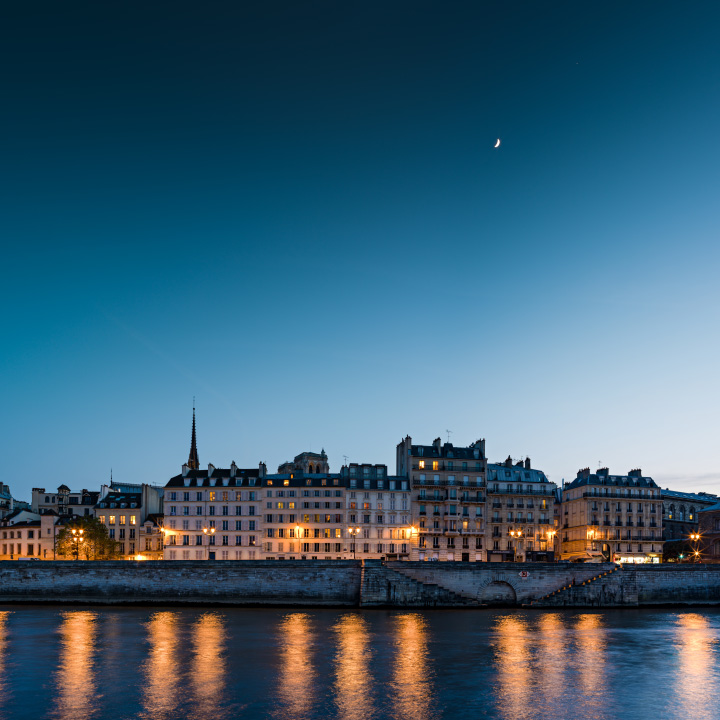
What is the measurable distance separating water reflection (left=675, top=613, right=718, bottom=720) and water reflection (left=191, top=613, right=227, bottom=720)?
20.1 meters

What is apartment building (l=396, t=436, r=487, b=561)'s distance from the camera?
4144 inches

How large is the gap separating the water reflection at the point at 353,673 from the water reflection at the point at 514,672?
20.1ft

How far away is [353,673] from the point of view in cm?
4072

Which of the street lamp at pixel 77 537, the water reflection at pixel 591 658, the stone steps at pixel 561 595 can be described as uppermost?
the street lamp at pixel 77 537

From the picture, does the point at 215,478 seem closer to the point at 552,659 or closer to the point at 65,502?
the point at 65,502

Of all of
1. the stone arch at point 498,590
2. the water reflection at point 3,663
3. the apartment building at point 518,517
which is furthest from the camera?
the apartment building at point 518,517

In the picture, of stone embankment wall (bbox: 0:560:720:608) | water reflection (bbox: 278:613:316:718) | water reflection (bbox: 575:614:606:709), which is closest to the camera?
water reflection (bbox: 278:613:316:718)

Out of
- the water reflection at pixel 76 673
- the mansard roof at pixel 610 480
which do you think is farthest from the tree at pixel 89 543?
the mansard roof at pixel 610 480

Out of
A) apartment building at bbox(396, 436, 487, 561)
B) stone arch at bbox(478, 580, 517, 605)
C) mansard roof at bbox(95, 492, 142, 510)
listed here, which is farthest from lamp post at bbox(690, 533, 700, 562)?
mansard roof at bbox(95, 492, 142, 510)

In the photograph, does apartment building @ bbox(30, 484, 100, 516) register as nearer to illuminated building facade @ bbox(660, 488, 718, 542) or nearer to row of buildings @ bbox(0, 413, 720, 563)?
row of buildings @ bbox(0, 413, 720, 563)

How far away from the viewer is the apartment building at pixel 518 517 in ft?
358

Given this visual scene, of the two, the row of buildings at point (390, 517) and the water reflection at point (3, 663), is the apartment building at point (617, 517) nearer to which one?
the row of buildings at point (390, 517)

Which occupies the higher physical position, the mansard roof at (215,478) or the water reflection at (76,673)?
the mansard roof at (215,478)

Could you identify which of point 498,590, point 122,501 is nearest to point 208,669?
point 498,590
